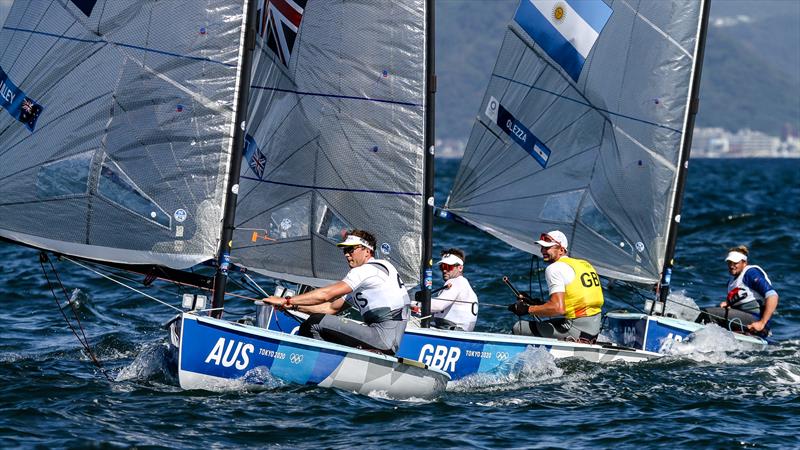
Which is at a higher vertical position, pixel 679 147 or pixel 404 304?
pixel 679 147

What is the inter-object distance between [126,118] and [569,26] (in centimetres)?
624

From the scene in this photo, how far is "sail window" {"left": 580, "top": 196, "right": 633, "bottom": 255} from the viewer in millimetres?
15320

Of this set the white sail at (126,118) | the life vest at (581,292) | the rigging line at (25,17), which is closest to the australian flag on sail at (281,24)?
the white sail at (126,118)

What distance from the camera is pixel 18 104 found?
11.0m

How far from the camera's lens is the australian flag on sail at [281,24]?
496 inches

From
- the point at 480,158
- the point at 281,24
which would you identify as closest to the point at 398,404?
the point at 281,24

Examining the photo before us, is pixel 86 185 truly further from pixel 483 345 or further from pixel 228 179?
pixel 483 345

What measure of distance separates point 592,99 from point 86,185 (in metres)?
6.79

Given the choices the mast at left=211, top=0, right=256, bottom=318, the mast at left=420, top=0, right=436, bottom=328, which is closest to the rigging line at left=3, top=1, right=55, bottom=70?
the mast at left=211, top=0, right=256, bottom=318

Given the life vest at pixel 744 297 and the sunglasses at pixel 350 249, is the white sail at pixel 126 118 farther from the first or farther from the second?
the life vest at pixel 744 297

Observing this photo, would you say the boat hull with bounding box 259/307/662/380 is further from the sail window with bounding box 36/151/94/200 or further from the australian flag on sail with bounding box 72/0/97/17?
the australian flag on sail with bounding box 72/0/97/17

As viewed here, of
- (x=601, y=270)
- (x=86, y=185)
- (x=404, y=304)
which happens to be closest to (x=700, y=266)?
(x=601, y=270)

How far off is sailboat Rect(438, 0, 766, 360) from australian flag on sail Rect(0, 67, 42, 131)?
589 cm

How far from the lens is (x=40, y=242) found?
10.7 m
